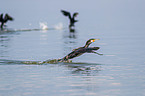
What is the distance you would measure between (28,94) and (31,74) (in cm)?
345

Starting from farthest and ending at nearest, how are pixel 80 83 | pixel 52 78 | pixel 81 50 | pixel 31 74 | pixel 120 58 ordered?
pixel 120 58 → pixel 81 50 → pixel 31 74 → pixel 52 78 → pixel 80 83

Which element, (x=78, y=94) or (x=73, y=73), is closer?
(x=78, y=94)

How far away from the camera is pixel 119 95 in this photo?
36.2 feet

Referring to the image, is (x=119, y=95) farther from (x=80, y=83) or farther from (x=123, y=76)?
(x=123, y=76)

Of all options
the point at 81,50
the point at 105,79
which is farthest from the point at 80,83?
the point at 81,50

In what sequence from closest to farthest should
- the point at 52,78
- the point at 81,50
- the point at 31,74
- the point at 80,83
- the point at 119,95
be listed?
the point at 119,95
the point at 80,83
the point at 52,78
the point at 31,74
the point at 81,50

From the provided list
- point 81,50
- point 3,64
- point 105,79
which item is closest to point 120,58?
point 81,50

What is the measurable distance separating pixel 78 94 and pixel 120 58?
9.46 m

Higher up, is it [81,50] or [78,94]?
[81,50]

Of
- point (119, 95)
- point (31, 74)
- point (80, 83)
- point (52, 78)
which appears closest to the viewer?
point (119, 95)

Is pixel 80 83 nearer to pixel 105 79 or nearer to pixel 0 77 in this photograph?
pixel 105 79

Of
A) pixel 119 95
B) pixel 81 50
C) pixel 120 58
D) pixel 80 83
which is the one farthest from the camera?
pixel 120 58

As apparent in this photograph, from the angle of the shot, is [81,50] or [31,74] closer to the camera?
[31,74]

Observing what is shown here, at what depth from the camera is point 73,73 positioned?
1484 centimetres
